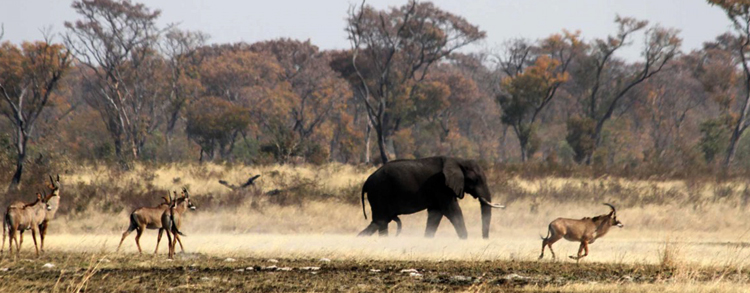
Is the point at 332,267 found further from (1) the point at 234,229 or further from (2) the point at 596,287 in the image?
(1) the point at 234,229

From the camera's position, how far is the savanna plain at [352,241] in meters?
11.7

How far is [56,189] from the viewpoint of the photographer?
1523 centimetres

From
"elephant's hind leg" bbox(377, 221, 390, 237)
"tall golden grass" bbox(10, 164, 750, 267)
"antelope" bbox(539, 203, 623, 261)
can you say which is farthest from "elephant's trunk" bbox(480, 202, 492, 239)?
"antelope" bbox(539, 203, 623, 261)

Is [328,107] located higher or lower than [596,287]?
higher

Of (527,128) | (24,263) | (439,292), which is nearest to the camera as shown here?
(439,292)

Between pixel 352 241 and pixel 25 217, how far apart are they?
22.8ft

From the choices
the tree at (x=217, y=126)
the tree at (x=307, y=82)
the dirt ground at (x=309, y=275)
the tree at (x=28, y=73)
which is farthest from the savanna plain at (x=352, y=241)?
the tree at (x=307, y=82)

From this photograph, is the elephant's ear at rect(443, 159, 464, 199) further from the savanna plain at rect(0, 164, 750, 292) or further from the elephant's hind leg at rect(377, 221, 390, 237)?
the elephant's hind leg at rect(377, 221, 390, 237)

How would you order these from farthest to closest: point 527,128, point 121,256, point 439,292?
point 527,128 < point 121,256 < point 439,292

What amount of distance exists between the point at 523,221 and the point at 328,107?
1709 inches

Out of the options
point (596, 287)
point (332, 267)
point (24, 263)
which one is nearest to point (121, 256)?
point (24, 263)

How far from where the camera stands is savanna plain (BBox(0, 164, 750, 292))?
1168cm

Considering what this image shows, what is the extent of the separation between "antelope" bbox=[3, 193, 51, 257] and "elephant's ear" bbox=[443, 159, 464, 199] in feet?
28.0

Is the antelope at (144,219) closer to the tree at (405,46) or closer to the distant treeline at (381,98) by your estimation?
the distant treeline at (381,98)
